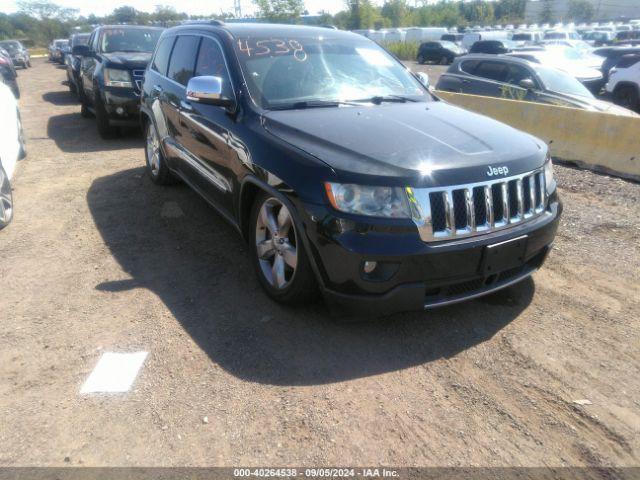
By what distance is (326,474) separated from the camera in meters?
2.30

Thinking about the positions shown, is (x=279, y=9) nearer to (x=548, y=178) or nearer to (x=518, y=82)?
(x=518, y=82)

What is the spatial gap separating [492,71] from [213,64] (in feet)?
23.1

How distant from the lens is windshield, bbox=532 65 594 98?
8672 mm

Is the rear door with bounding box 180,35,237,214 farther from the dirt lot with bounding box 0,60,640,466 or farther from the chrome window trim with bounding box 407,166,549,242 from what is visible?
the chrome window trim with bounding box 407,166,549,242

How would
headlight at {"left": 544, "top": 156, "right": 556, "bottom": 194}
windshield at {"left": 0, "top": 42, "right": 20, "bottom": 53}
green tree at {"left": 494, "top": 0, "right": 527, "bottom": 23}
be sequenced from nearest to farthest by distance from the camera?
headlight at {"left": 544, "top": 156, "right": 556, "bottom": 194}
windshield at {"left": 0, "top": 42, "right": 20, "bottom": 53}
green tree at {"left": 494, "top": 0, "right": 527, "bottom": 23}

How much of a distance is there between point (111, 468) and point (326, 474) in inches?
37.8

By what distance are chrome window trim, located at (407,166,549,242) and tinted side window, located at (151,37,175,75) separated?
378 centimetres

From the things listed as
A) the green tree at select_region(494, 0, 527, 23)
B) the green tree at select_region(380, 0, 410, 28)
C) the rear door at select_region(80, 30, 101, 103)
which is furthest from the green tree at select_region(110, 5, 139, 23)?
the green tree at select_region(494, 0, 527, 23)

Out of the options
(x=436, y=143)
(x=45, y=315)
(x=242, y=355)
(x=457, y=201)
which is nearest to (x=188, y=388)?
(x=242, y=355)

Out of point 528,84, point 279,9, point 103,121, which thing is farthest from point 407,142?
point 279,9

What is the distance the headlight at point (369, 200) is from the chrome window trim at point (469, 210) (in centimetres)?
6

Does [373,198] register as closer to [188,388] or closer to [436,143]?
[436,143]

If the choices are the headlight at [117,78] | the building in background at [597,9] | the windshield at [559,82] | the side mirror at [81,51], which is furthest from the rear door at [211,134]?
the building in background at [597,9]

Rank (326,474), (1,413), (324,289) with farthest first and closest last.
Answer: (324,289)
(1,413)
(326,474)
